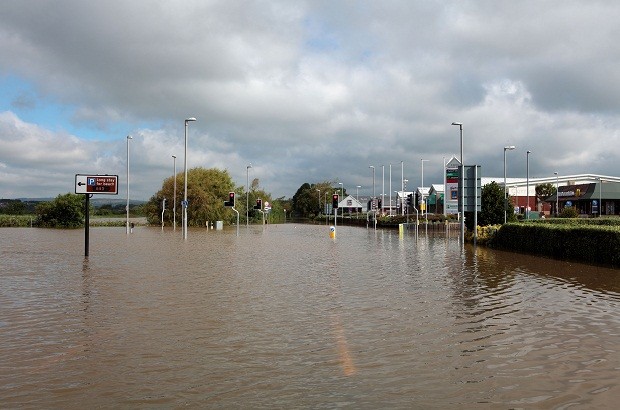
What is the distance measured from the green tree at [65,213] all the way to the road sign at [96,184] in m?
45.6

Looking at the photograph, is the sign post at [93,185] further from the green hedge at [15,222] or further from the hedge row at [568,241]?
the green hedge at [15,222]

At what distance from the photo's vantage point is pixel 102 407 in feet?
19.8

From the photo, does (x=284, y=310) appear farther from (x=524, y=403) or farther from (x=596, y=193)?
(x=596, y=193)

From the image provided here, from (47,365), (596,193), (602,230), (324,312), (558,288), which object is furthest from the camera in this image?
(596,193)

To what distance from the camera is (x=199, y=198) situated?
74.1m

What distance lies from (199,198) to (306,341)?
66707 mm

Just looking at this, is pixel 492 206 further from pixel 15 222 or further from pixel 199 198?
pixel 15 222

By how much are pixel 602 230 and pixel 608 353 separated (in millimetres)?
16373

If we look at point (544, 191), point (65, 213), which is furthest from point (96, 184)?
point (544, 191)

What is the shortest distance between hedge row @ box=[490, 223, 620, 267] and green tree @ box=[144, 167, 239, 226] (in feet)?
161

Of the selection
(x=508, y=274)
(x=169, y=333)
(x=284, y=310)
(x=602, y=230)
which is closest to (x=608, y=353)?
(x=284, y=310)

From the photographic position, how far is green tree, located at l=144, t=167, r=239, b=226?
7412cm

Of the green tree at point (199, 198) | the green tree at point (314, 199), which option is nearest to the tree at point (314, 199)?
the green tree at point (314, 199)

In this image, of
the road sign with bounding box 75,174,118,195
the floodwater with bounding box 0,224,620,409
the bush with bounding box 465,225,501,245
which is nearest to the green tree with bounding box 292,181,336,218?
the bush with bounding box 465,225,501,245
